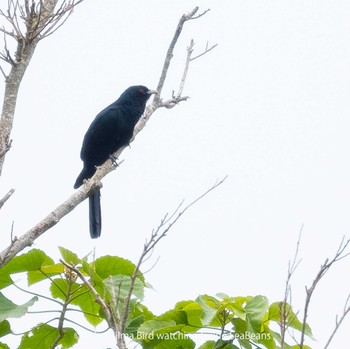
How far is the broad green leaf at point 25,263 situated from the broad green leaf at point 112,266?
201 mm

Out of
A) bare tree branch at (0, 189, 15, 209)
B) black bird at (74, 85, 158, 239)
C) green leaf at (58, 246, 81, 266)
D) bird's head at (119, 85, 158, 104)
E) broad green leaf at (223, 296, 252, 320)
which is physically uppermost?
bird's head at (119, 85, 158, 104)

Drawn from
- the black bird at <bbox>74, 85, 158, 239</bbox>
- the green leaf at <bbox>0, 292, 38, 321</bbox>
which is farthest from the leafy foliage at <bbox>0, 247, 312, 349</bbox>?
the black bird at <bbox>74, 85, 158, 239</bbox>

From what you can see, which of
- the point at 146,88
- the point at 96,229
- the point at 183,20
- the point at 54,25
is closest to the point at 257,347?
the point at 54,25

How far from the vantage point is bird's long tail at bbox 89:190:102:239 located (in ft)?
24.6

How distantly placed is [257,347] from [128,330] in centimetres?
48

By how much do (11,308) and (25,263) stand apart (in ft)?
0.63

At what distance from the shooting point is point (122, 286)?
9.16 ft

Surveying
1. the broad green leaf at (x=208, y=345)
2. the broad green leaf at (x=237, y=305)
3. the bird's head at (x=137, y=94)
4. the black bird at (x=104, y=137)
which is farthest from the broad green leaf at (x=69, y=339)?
the bird's head at (x=137, y=94)

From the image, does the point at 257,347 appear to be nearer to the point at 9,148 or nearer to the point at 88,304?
the point at 88,304

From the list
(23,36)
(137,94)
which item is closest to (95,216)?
(137,94)

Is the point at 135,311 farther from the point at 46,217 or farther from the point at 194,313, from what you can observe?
the point at 46,217

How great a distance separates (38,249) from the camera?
9.77 ft

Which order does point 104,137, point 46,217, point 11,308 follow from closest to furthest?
1. point 11,308
2. point 46,217
3. point 104,137

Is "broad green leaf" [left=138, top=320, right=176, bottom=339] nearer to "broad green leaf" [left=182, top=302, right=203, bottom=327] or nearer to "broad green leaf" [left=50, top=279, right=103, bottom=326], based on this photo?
"broad green leaf" [left=182, top=302, right=203, bottom=327]
